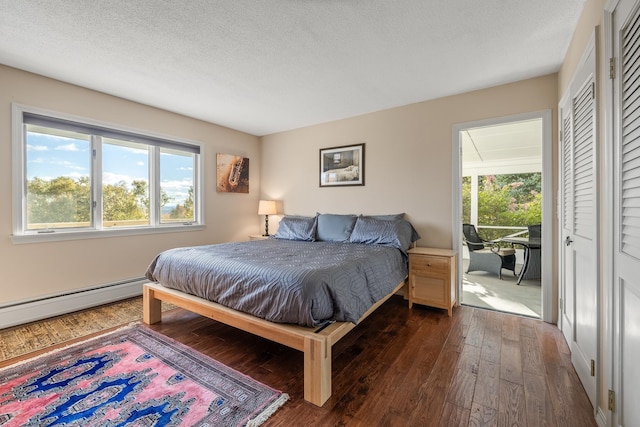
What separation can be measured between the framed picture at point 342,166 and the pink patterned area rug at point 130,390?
2835 millimetres

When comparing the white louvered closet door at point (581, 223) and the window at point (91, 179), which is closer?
the white louvered closet door at point (581, 223)

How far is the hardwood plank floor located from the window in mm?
1068

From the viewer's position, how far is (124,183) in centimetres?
344

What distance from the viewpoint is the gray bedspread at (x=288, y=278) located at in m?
1.75

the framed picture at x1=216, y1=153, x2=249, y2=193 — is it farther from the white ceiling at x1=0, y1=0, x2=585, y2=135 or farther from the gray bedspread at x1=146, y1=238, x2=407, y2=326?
the gray bedspread at x1=146, y1=238, x2=407, y2=326

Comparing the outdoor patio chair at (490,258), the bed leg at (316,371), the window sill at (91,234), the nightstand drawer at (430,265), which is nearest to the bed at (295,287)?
the bed leg at (316,371)

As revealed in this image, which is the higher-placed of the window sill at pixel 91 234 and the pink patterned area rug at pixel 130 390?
the window sill at pixel 91 234

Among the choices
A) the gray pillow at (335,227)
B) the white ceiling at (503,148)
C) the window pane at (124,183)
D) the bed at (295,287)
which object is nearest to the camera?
the bed at (295,287)

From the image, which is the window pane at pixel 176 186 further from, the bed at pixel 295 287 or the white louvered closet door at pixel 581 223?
the white louvered closet door at pixel 581 223

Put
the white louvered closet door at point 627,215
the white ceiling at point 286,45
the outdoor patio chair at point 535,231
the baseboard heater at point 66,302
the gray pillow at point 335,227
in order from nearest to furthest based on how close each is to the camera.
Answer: the white louvered closet door at point 627,215 → the white ceiling at point 286,45 → the baseboard heater at point 66,302 → the gray pillow at point 335,227 → the outdoor patio chair at point 535,231

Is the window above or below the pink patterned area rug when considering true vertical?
above

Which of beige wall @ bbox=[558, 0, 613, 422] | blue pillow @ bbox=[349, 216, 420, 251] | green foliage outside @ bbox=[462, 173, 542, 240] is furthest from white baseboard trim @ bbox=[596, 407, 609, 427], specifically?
green foliage outside @ bbox=[462, 173, 542, 240]

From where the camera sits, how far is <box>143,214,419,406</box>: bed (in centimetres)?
170

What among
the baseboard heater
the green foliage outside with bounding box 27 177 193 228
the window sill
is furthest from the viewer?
the green foliage outside with bounding box 27 177 193 228
